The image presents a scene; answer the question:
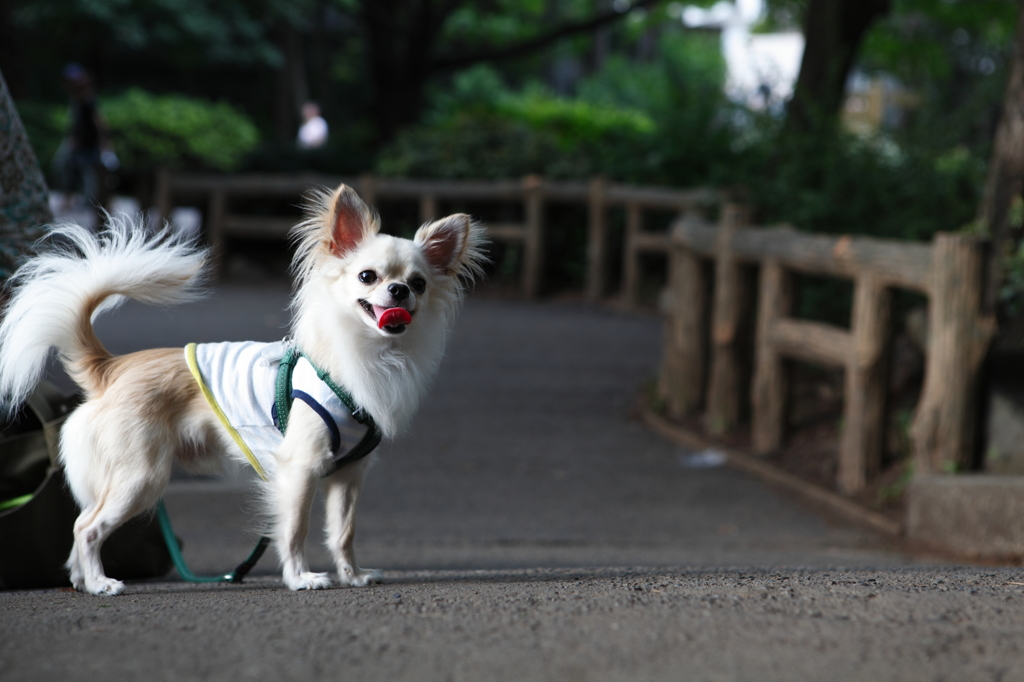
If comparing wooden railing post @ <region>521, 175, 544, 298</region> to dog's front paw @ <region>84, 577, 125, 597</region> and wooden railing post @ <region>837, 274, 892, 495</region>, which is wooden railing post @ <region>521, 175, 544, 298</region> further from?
dog's front paw @ <region>84, 577, 125, 597</region>

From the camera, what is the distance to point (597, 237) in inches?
561

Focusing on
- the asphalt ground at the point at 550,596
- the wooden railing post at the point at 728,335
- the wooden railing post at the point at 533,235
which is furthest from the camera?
the wooden railing post at the point at 533,235

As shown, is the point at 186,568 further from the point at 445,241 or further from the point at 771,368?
the point at 771,368

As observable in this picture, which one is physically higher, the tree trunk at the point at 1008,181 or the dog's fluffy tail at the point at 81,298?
the tree trunk at the point at 1008,181

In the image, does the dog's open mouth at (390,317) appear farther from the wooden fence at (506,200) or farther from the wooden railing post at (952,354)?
the wooden fence at (506,200)

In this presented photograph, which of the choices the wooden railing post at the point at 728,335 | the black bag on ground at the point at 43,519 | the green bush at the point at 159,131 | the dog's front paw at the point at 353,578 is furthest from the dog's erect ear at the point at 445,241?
the green bush at the point at 159,131

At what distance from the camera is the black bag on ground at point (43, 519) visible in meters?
4.00

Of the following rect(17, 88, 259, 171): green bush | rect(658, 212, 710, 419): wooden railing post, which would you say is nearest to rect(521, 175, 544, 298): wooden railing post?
rect(658, 212, 710, 419): wooden railing post

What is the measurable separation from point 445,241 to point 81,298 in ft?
4.30

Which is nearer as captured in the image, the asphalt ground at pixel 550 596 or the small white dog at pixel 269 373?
the asphalt ground at pixel 550 596

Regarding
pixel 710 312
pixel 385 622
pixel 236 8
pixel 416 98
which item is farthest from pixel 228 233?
pixel 385 622

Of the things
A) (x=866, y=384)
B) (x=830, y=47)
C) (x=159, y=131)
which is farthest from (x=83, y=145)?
(x=866, y=384)

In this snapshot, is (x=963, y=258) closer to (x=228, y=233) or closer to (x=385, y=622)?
(x=385, y=622)

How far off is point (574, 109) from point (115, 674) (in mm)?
26153
